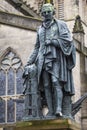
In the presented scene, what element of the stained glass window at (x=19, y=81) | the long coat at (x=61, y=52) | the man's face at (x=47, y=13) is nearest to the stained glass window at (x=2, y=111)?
the stained glass window at (x=19, y=81)

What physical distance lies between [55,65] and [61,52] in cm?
21

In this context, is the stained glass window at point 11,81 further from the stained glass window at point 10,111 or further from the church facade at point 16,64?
the stained glass window at point 10,111

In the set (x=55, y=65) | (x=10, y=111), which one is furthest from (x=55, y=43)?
(x=10, y=111)

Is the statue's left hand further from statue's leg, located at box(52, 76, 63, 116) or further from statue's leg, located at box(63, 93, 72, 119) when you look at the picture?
statue's leg, located at box(63, 93, 72, 119)

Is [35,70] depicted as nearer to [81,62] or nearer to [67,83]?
[67,83]

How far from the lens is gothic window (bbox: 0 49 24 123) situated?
19141 millimetres

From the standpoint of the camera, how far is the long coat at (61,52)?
712 centimetres

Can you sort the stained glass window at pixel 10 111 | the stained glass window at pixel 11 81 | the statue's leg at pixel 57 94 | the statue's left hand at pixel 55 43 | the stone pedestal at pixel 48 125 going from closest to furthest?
the stone pedestal at pixel 48 125 → the statue's leg at pixel 57 94 → the statue's left hand at pixel 55 43 → the stained glass window at pixel 10 111 → the stained glass window at pixel 11 81

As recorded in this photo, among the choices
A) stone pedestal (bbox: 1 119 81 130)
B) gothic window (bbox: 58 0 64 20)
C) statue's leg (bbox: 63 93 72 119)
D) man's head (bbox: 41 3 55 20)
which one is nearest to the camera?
stone pedestal (bbox: 1 119 81 130)

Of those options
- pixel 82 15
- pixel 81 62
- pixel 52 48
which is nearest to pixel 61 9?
pixel 82 15

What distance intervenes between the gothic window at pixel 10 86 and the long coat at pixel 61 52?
11.9 metres

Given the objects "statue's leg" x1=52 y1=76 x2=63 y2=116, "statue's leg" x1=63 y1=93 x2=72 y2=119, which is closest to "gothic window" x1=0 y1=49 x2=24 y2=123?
"statue's leg" x1=63 y1=93 x2=72 y2=119

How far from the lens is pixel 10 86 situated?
19484 millimetres

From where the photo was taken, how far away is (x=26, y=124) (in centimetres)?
689
